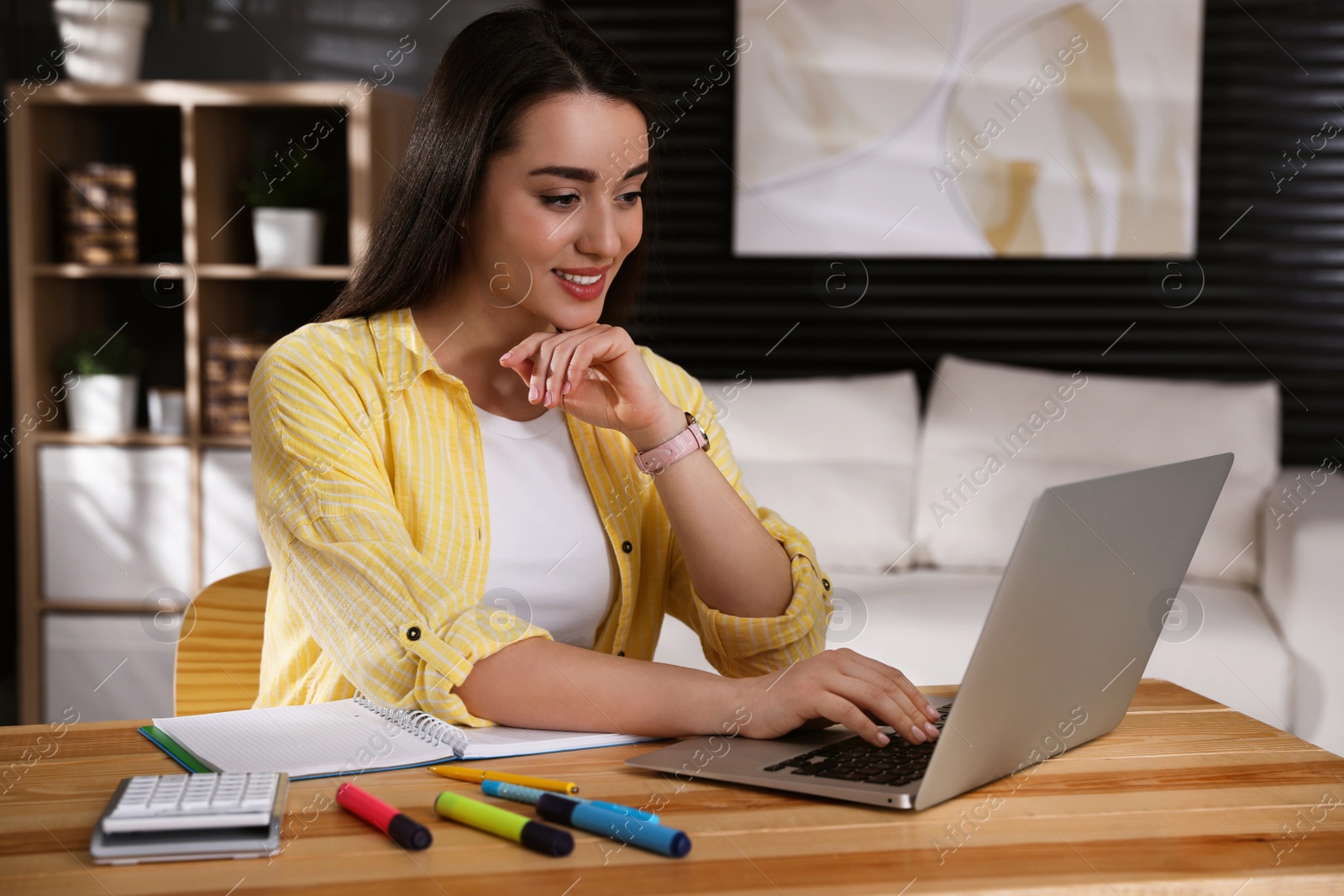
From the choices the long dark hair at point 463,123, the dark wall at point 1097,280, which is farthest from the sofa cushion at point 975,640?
the long dark hair at point 463,123

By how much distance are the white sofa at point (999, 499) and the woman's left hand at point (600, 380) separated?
151cm

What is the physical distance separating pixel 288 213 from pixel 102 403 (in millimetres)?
776

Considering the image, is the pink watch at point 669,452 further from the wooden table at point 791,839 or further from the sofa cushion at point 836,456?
the sofa cushion at point 836,456

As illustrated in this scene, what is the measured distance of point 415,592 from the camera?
1.19 metres

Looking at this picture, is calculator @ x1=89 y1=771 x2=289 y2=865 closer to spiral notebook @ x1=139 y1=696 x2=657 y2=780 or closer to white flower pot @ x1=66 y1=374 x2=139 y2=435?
spiral notebook @ x1=139 y1=696 x2=657 y2=780

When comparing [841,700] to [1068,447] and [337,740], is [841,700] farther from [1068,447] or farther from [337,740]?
[1068,447]

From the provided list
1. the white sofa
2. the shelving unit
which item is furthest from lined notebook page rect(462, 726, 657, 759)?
the shelving unit

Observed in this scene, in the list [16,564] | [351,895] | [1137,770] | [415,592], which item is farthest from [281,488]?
[16,564]

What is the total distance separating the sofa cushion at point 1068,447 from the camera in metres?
3.19

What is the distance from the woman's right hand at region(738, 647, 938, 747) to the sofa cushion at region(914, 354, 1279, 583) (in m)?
2.17

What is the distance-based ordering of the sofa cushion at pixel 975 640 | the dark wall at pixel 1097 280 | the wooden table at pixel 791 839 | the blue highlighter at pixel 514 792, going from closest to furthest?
the wooden table at pixel 791 839 < the blue highlighter at pixel 514 792 < the sofa cushion at pixel 975 640 < the dark wall at pixel 1097 280

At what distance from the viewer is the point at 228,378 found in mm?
3553

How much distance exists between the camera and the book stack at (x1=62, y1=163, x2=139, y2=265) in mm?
3604

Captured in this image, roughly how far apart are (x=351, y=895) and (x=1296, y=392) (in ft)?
12.0
